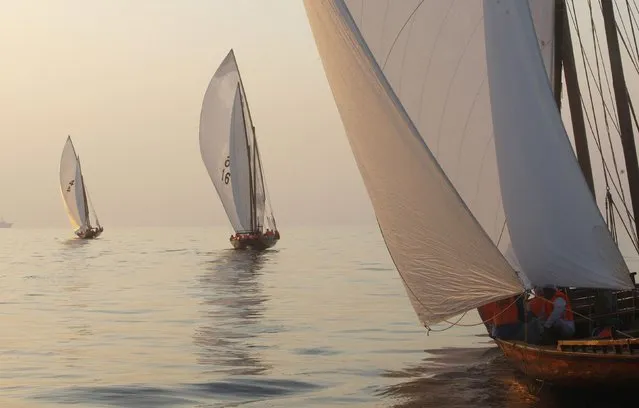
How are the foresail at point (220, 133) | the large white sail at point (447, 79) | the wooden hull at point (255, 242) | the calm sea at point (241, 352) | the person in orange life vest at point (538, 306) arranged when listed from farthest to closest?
1. the wooden hull at point (255, 242)
2. the foresail at point (220, 133)
3. the calm sea at point (241, 352)
4. the large white sail at point (447, 79)
5. the person in orange life vest at point (538, 306)

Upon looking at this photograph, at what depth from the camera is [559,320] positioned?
18.8 m

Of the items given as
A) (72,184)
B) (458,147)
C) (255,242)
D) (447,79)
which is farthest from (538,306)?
(72,184)

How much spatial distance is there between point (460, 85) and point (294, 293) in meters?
31.4

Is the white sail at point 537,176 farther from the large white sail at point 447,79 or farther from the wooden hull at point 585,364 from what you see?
the large white sail at point 447,79

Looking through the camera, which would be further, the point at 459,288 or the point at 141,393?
the point at 141,393

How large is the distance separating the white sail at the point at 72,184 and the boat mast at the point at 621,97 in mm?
108547

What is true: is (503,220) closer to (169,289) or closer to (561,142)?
(561,142)

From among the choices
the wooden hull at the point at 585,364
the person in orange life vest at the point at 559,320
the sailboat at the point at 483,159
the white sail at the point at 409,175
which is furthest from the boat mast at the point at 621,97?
the wooden hull at the point at 585,364

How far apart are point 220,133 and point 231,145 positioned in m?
1.34

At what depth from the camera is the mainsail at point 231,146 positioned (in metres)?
82.7

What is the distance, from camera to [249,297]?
1850 inches

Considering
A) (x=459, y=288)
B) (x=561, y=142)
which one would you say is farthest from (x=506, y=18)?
(x=459, y=288)

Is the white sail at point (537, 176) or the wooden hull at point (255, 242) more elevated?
the white sail at point (537, 176)

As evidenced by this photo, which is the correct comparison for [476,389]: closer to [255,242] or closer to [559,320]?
[559,320]
